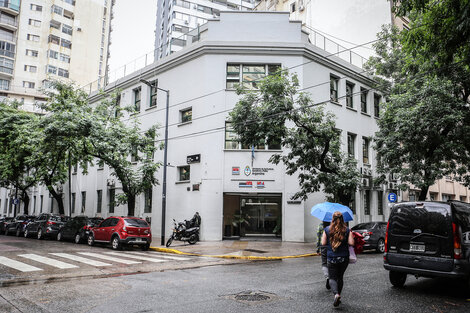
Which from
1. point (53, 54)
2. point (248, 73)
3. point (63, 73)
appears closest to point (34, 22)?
point (53, 54)

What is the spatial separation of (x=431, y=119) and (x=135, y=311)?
15.4 m

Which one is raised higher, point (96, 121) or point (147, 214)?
point (96, 121)

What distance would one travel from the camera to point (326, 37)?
79.2ft

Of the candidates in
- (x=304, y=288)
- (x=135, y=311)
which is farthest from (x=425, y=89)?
(x=135, y=311)

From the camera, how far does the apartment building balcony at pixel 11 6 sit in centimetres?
5412

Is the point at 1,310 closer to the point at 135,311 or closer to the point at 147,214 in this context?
the point at 135,311

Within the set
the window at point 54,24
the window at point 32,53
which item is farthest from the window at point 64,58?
the window at point 54,24

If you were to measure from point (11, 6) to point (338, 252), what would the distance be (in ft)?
213

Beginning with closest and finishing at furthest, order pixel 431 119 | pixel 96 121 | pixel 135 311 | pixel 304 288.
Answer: pixel 135 311 < pixel 304 288 < pixel 431 119 < pixel 96 121

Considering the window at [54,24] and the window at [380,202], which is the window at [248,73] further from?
the window at [54,24]

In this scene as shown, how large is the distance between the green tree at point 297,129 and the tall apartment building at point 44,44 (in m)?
45.8

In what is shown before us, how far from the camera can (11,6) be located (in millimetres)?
54656

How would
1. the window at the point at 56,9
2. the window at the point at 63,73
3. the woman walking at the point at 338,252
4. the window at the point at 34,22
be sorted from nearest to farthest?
the woman walking at the point at 338,252 → the window at the point at 34,22 → the window at the point at 63,73 → the window at the point at 56,9

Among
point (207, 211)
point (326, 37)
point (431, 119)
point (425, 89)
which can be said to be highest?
point (326, 37)
